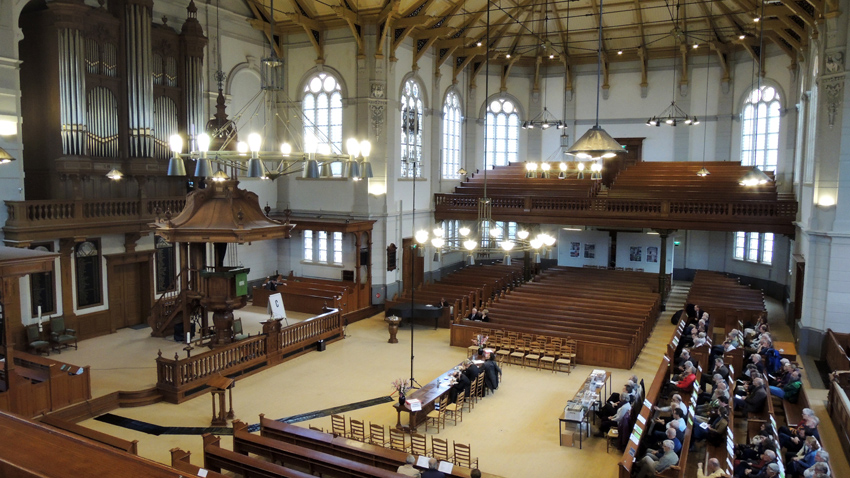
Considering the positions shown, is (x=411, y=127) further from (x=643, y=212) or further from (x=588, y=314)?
(x=588, y=314)

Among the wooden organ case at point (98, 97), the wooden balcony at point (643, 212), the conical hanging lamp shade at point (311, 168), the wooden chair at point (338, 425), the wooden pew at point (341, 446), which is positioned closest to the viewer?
the conical hanging lamp shade at point (311, 168)

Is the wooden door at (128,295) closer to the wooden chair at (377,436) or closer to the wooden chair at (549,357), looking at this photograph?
the wooden chair at (377,436)

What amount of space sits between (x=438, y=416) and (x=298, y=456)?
10.0ft

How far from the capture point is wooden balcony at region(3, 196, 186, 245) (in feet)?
46.0

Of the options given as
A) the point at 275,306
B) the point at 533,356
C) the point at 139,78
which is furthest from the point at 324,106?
the point at 533,356

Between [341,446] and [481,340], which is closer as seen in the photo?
[341,446]

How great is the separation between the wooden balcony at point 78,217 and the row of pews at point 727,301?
52.5 feet

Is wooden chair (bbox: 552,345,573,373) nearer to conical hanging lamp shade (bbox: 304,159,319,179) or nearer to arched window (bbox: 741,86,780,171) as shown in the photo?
conical hanging lamp shade (bbox: 304,159,319,179)

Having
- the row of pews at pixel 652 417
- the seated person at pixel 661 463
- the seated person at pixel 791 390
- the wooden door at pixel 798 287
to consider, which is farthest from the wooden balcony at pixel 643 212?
the seated person at pixel 661 463

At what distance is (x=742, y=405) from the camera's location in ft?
37.6

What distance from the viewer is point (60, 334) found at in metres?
15.3

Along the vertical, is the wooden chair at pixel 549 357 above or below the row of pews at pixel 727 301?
below

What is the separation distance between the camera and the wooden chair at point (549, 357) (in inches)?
579

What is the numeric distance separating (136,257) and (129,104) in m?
4.32
